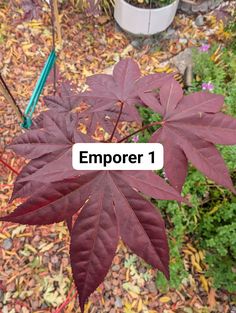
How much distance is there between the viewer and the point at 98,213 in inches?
22.5

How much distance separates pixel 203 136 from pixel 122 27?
6.28ft

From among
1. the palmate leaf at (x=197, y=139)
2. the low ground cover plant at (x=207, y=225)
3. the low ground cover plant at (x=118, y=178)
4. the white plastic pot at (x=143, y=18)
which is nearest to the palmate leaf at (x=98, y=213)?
the low ground cover plant at (x=118, y=178)

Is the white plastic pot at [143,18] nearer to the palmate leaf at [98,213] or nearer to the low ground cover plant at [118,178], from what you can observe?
the low ground cover plant at [118,178]

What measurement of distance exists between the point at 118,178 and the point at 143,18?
191 cm

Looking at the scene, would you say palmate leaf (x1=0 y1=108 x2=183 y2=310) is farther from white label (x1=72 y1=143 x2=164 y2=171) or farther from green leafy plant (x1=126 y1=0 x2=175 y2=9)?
green leafy plant (x1=126 y1=0 x2=175 y2=9)

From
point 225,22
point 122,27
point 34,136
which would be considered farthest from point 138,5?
point 34,136

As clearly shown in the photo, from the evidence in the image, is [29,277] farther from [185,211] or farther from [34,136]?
[34,136]

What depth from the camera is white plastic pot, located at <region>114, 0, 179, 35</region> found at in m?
2.26

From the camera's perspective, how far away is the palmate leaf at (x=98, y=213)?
0.54m

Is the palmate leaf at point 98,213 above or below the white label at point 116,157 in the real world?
below

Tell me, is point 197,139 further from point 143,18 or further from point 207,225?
point 143,18

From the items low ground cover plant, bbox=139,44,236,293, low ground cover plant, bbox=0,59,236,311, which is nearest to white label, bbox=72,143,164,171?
low ground cover plant, bbox=0,59,236,311

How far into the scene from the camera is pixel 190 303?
61.8 inches

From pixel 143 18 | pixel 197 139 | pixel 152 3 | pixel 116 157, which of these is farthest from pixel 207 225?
pixel 152 3
